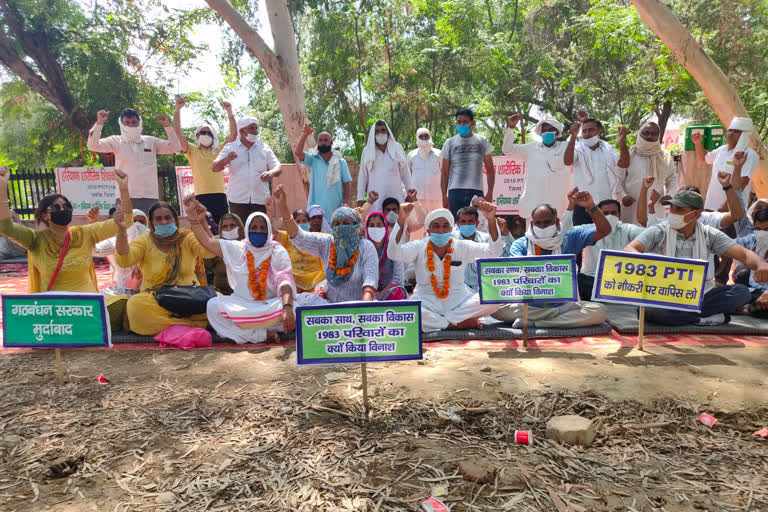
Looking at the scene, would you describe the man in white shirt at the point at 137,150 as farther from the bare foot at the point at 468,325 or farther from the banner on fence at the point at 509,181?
the banner on fence at the point at 509,181

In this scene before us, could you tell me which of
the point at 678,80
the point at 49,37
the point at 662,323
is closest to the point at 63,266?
the point at 662,323

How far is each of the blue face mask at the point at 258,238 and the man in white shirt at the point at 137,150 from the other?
97.6 inches

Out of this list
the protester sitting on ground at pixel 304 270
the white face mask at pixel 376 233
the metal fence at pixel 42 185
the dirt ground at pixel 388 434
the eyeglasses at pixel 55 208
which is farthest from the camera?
the metal fence at pixel 42 185

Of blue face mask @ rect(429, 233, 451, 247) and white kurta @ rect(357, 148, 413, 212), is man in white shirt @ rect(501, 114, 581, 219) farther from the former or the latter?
blue face mask @ rect(429, 233, 451, 247)

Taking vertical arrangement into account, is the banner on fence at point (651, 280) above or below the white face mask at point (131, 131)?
below

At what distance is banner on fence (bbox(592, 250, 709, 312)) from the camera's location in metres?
4.21

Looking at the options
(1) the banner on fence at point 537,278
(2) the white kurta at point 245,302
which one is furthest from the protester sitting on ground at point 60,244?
(1) the banner on fence at point 537,278

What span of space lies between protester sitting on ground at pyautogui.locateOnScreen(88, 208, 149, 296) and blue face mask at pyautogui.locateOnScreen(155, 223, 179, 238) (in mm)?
477

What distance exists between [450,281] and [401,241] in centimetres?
60

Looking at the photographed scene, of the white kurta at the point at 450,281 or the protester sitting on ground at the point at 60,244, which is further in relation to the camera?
the white kurta at the point at 450,281

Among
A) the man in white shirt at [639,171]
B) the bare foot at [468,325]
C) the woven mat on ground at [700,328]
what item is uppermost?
the man in white shirt at [639,171]

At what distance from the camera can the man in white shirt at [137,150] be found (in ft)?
21.1

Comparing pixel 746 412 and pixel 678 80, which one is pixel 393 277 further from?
pixel 678 80

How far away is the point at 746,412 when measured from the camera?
3.20m
